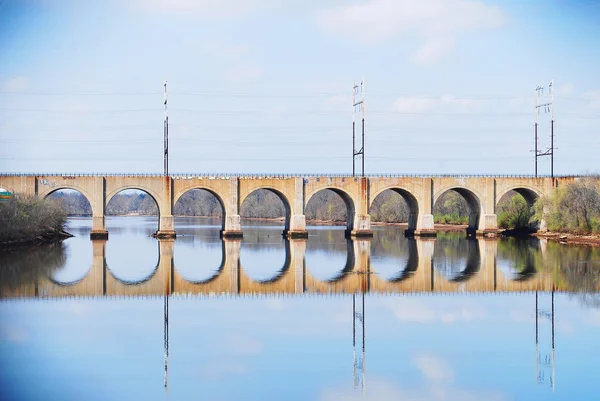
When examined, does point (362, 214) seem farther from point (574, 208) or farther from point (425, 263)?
point (425, 263)

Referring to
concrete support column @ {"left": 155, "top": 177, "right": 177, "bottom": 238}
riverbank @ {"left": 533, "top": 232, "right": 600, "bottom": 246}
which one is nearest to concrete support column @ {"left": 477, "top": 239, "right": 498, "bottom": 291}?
riverbank @ {"left": 533, "top": 232, "right": 600, "bottom": 246}

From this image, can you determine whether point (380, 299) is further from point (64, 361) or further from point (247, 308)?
point (64, 361)

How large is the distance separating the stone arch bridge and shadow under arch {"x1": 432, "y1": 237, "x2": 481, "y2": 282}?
450cm

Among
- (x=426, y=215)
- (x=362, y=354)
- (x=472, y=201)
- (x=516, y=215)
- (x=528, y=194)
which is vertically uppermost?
(x=528, y=194)

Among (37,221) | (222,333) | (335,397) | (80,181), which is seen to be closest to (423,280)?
(222,333)

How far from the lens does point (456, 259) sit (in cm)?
3328

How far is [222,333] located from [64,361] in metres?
3.55

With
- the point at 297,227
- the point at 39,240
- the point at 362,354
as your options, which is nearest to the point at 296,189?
the point at 297,227

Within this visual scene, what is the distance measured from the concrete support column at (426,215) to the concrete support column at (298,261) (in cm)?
795

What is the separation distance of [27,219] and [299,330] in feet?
85.9

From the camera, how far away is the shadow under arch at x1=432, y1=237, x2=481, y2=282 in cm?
2727

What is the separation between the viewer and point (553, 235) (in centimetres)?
4844

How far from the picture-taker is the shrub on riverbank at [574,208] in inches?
1784

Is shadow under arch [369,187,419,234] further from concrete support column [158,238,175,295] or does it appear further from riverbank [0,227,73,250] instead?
riverbank [0,227,73,250]
